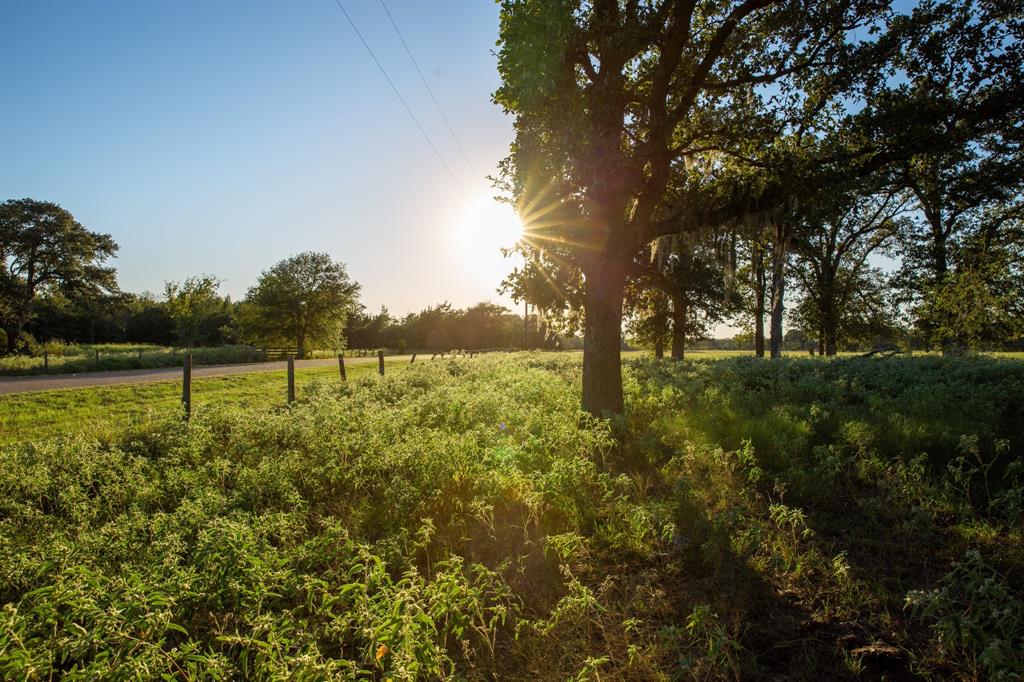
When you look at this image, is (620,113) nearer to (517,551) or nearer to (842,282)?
(517,551)

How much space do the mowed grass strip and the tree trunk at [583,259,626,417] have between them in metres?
8.06

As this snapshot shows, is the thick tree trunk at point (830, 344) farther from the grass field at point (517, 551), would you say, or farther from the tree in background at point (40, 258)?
the tree in background at point (40, 258)

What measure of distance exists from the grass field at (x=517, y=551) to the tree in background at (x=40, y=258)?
47554mm

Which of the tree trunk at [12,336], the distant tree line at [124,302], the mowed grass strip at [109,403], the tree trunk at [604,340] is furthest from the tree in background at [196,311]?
the tree trunk at [604,340]

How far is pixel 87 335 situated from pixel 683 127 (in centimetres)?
8373

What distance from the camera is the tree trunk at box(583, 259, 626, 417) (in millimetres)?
9008

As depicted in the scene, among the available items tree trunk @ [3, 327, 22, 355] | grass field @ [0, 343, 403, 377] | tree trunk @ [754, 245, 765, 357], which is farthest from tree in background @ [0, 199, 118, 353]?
tree trunk @ [754, 245, 765, 357]

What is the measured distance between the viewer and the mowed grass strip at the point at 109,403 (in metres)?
9.90

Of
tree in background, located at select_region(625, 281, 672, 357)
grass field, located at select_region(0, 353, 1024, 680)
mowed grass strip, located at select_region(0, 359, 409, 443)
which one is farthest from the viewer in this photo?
tree in background, located at select_region(625, 281, 672, 357)

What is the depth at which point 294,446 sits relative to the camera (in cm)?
762

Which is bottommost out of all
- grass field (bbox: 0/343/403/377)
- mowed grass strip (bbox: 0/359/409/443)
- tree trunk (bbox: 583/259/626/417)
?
mowed grass strip (bbox: 0/359/409/443)

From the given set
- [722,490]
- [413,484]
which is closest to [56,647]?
[413,484]

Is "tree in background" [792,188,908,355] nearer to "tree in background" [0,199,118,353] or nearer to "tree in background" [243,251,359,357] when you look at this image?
"tree in background" [243,251,359,357]

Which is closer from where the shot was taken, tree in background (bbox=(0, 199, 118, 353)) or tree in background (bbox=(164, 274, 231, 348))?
tree in background (bbox=(0, 199, 118, 353))
